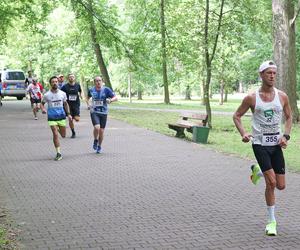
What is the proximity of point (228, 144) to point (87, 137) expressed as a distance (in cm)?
433

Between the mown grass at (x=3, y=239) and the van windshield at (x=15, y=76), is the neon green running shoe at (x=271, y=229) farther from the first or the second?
the van windshield at (x=15, y=76)

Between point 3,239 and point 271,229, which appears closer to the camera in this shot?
point 3,239

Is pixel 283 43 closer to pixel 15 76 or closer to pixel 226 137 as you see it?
pixel 226 137

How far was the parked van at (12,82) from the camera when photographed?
38.2 metres

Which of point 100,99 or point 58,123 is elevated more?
point 100,99

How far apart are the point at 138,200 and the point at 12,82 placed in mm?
32198

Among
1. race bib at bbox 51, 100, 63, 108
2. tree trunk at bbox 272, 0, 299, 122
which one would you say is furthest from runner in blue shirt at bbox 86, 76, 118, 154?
tree trunk at bbox 272, 0, 299, 122

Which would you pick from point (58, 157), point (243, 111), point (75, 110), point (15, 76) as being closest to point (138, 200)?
point (243, 111)

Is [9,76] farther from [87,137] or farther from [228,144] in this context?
[228,144]

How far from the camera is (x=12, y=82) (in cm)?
3844

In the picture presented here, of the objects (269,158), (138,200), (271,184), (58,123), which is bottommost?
(138,200)

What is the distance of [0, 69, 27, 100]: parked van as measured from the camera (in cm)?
3825

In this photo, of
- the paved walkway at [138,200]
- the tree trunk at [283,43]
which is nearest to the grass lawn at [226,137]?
the paved walkway at [138,200]

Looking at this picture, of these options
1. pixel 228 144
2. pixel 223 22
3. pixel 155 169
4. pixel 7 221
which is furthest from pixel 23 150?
pixel 223 22
